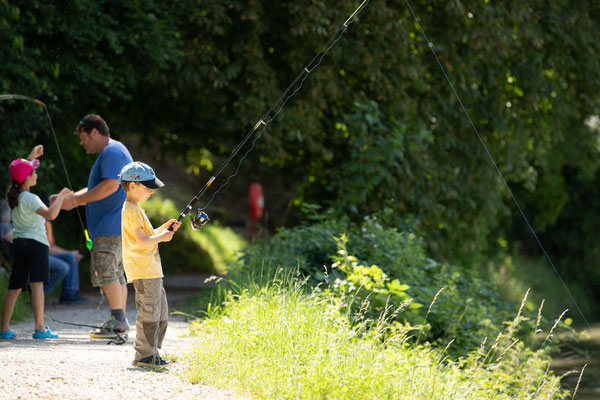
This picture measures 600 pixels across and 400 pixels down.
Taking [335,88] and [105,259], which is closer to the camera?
[105,259]

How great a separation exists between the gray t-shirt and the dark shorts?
0.05 metres

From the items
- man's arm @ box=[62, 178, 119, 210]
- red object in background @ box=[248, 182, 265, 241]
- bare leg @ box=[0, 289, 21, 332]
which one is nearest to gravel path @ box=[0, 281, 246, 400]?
bare leg @ box=[0, 289, 21, 332]

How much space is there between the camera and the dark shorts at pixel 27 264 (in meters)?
6.89

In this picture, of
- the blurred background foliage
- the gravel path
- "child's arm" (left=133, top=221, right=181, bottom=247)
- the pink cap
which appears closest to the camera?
the gravel path

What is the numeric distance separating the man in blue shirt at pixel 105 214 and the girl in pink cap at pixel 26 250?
0.27m

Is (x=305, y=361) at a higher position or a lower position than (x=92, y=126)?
lower

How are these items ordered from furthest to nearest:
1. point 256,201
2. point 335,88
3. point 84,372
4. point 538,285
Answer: point 538,285 < point 256,201 < point 335,88 < point 84,372

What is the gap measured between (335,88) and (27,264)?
618cm

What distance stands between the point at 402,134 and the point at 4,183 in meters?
5.49

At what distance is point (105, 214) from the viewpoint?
269 inches

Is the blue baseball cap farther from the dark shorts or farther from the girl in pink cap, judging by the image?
the dark shorts

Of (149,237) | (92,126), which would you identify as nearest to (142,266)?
(149,237)

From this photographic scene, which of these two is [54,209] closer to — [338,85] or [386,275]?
[386,275]

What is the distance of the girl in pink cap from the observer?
6859 millimetres
